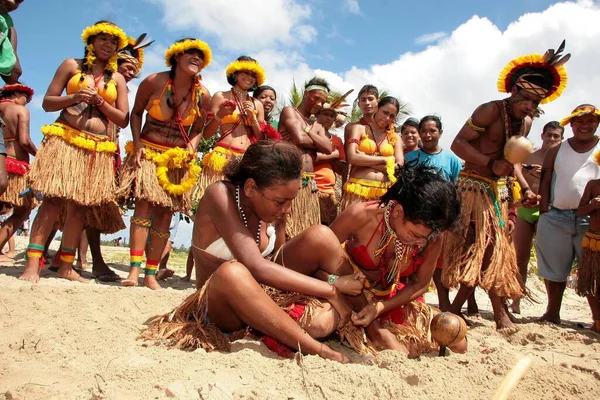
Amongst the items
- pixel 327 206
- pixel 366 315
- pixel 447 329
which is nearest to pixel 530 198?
pixel 447 329

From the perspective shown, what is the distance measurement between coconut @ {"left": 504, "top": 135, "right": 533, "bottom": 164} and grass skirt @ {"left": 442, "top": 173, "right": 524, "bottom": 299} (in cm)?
31

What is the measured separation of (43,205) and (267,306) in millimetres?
2736

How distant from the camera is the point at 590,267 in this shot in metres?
4.28

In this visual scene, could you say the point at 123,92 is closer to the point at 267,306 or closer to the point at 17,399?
the point at 267,306

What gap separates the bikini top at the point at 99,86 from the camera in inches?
163

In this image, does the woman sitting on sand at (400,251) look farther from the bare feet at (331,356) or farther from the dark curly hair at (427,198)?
the bare feet at (331,356)

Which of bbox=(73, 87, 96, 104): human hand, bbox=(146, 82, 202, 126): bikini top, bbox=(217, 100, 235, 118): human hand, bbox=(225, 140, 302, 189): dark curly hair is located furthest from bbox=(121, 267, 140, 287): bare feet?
bbox=(225, 140, 302, 189): dark curly hair

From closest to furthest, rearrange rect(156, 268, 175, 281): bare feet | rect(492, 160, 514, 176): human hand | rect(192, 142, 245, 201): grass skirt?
1. rect(492, 160, 514, 176): human hand
2. rect(192, 142, 245, 201): grass skirt
3. rect(156, 268, 175, 281): bare feet

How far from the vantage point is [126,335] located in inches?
99.7

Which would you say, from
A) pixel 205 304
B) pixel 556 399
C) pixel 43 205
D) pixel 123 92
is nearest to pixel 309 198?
pixel 123 92

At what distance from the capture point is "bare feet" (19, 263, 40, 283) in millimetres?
3767

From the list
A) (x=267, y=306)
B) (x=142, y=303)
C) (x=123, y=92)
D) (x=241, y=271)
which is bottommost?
(x=142, y=303)

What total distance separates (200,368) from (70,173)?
107 inches

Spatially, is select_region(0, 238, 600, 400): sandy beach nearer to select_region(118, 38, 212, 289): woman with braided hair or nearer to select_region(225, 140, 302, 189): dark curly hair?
select_region(225, 140, 302, 189): dark curly hair
